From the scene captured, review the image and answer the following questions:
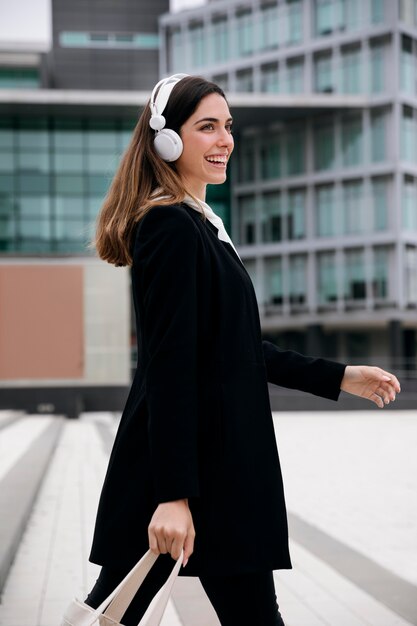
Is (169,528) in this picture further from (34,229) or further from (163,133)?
(34,229)

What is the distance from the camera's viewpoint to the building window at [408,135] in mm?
45688

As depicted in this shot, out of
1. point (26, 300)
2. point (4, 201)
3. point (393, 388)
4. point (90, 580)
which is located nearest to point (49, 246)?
point (4, 201)

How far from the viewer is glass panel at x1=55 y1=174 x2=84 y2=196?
1633 inches

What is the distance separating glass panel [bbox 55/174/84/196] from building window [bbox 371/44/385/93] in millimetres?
15125

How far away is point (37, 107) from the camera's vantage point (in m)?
41.8

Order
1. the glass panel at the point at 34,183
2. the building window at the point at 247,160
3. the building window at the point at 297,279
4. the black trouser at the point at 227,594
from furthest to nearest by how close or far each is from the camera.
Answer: the building window at the point at 247,160 → the building window at the point at 297,279 → the glass panel at the point at 34,183 → the black trouser at the point at 227,594

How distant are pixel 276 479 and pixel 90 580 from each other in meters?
3.67

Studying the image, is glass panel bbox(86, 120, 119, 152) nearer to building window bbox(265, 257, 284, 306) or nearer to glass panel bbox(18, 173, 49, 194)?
glass panel bbox(18, 173, 49, 194)

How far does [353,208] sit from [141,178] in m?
45.4

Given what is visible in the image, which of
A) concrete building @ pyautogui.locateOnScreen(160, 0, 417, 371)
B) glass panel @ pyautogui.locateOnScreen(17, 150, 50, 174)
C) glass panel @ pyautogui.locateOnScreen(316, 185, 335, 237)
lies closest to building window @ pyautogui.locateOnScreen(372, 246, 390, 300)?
concrete building @ pyautogui.locateOnScreen(160, 0, 417, 371)

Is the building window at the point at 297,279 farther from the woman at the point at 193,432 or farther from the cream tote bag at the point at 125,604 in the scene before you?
the cream tote bag at the point at 125,604

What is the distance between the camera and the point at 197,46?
52469 mm

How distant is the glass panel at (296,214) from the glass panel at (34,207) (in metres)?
12.9

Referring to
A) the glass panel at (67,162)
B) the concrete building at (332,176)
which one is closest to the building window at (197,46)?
the concrete building at (332,176)
